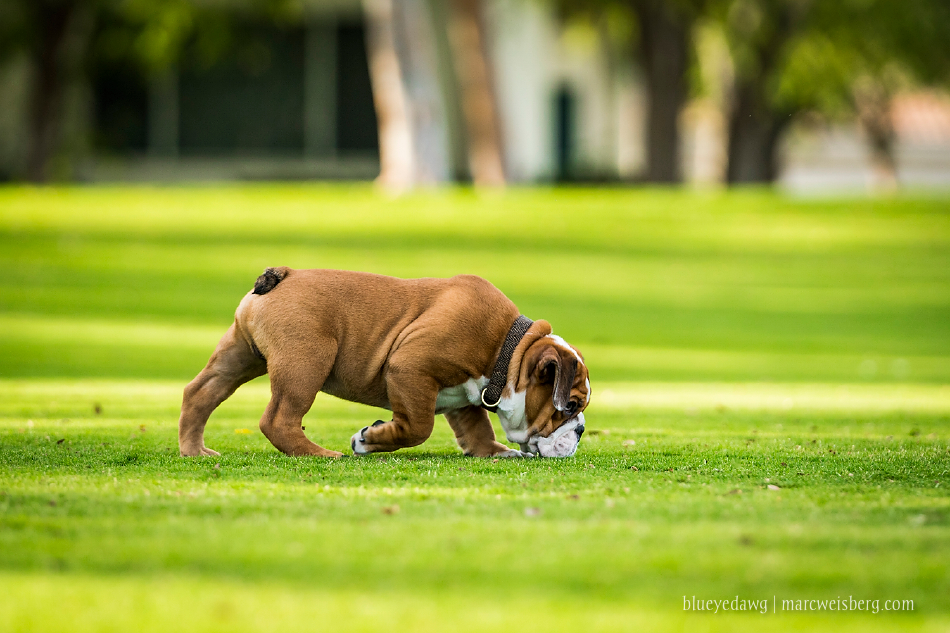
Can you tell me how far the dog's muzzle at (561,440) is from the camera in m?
6.18

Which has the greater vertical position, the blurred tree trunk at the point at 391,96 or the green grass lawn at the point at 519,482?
the blurred tree trunk at the point at 391,96

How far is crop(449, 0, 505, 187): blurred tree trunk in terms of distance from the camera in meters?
26.3

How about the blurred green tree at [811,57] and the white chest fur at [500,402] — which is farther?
the blurred green tree at [811,57]

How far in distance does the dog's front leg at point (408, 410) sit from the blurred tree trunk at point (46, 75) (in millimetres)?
25756

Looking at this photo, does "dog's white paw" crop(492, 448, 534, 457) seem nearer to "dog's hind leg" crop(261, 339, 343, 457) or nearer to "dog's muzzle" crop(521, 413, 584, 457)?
"dog's muzzle" crop(521, 413, 584, 457)

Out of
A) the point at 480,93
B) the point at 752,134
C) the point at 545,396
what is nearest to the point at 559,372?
the point at 545,396

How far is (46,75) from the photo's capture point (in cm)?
2927

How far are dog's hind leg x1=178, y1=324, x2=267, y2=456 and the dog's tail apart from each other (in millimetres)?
269

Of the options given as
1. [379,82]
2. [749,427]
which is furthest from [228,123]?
[749,427]

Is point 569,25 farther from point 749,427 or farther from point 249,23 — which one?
point 749,427

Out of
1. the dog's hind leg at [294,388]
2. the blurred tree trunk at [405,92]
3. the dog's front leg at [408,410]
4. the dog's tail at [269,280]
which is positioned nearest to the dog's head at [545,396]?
the dog's front leg at [408,410]

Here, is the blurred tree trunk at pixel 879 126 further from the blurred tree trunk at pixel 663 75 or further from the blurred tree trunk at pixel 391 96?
the blurred tree trunk at pixel 391 96

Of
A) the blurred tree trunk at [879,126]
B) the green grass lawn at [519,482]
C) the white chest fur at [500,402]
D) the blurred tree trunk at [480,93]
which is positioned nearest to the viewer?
the green grass lawn at [519,482]

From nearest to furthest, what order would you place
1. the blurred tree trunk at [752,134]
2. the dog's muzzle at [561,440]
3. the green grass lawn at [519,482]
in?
the green grass lawn at [519,482] → the dog's muzzle at [561,440] → the blurred tree trunk at [752,134]
